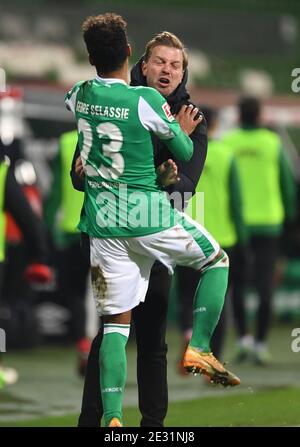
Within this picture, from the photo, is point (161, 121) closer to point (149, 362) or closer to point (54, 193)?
point (149, 362)

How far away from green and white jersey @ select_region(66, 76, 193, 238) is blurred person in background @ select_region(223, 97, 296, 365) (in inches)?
222

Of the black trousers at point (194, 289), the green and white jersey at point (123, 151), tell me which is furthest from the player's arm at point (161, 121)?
the black trousers at point (194, 289)

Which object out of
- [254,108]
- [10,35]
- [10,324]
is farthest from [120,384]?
[10,35]

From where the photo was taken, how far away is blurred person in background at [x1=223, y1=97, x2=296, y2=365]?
12.5 metres

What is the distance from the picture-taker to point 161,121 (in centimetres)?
664

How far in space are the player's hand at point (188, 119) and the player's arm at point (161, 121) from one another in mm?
258

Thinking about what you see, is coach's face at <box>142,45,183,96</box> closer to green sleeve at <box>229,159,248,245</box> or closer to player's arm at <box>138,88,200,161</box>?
player's arm at <box>138,88,200,161</box>

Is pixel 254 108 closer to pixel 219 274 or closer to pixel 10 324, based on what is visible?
pixel 10 324

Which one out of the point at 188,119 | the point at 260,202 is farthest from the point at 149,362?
the point at 260,202

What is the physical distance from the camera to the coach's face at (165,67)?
701 cm

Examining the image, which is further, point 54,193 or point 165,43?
point 54,193

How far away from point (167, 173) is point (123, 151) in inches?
9.6

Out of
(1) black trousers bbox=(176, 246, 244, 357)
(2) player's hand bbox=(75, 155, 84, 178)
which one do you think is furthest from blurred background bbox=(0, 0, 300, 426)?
(2) player's hand bbox=(75, 155, 84, 178)

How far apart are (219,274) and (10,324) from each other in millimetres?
6885
